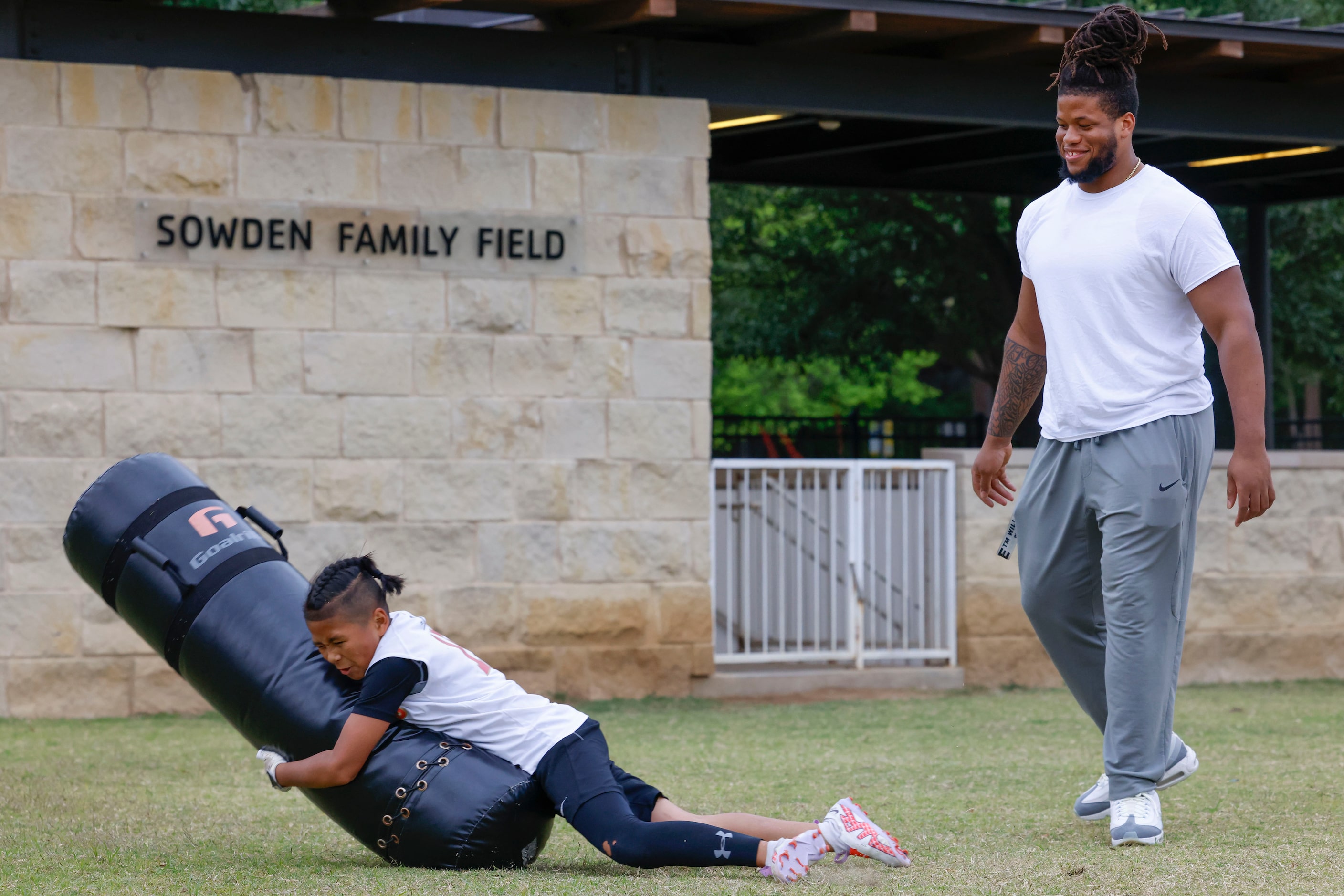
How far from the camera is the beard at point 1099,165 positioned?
13.3 feet

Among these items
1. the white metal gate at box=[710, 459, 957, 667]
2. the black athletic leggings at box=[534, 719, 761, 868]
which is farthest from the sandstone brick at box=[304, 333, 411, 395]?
the black athletic leggings at box=[534, 719, 761, 868]

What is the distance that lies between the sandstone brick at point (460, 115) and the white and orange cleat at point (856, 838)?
5057mm

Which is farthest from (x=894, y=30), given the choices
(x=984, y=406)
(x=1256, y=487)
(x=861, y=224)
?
(x=984, y=406)

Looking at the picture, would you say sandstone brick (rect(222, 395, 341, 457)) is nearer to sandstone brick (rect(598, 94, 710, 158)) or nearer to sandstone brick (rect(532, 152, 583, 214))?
sandstone brick (rect(532, 152, 583, 214))

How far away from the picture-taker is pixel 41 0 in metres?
7.40

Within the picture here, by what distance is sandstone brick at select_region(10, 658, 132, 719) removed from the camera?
23.7 feet

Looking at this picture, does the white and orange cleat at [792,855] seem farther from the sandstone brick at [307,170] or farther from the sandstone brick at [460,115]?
the sandstone brick at [460,115]

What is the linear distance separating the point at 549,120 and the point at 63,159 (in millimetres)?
2393

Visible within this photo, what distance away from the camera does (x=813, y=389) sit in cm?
3619

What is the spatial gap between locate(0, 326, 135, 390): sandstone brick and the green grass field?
5.27ft

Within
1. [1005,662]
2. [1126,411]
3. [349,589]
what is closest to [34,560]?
[349,589]

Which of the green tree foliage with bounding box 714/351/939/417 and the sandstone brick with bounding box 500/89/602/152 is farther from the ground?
the sandstone brick with bounding box 500/89/602/152

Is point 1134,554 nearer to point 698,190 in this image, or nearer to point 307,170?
point 698,190

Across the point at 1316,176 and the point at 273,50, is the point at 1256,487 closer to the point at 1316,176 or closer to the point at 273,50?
the point at 273,50
